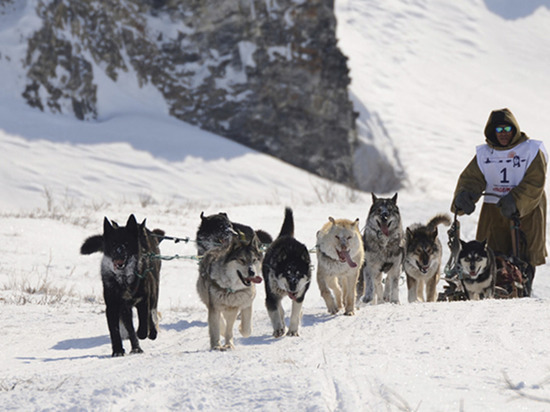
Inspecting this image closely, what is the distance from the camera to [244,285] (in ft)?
18.1

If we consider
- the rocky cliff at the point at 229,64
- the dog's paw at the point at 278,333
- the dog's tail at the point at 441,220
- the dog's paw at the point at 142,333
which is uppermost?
the rocky cliff at the point at 229,64

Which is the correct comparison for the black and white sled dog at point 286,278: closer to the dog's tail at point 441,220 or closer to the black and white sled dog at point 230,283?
the black and white sled dog at point 230,283

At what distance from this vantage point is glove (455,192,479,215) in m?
8.16

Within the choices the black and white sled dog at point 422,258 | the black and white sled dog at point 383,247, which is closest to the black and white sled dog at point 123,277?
the black and white sled dog at point 383,247

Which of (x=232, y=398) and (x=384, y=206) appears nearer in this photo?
(x=232, y=398)

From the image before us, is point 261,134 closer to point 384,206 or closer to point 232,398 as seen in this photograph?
point 384,206

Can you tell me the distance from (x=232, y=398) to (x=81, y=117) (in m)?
24.5

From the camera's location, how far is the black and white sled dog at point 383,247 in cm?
788

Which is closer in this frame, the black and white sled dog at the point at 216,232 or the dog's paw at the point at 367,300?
the black and white sled dog at the point at 216,232

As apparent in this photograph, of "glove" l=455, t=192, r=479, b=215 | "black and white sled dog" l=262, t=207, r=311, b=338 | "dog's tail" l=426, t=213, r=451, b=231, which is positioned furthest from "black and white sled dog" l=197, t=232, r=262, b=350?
"dog's tail" l=426, t=213, r=451, b=231

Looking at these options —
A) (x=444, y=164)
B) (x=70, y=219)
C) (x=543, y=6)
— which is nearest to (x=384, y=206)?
(x=70, y=219)

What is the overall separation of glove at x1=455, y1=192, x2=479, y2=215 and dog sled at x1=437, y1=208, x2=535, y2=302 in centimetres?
12

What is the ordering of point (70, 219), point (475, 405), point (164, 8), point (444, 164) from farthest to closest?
1. point (444, 164)
2. point (164, 8)
3. point (70, 219)
4. point (475, 405)

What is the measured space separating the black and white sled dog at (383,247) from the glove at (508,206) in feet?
3.42
